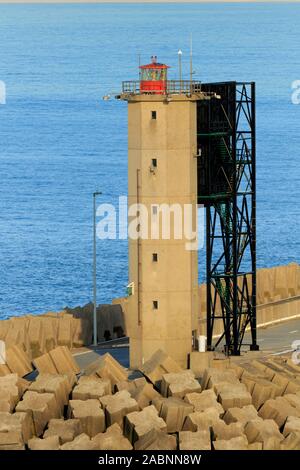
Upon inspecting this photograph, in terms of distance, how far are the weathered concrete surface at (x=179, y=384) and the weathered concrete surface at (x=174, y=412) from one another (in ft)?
5.38

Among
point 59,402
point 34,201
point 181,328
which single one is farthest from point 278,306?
point 34,201

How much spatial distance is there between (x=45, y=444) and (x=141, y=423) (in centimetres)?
413

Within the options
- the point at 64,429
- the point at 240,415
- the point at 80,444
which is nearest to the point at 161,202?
the point at 240,415

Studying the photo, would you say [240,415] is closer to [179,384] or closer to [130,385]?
[179,384]

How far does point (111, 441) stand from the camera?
65.6 metres

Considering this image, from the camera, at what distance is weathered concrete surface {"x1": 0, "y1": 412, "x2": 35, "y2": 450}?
65.8 m

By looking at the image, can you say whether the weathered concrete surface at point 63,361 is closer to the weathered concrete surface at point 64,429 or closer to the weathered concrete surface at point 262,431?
the weathered concrete surface at point 64,429

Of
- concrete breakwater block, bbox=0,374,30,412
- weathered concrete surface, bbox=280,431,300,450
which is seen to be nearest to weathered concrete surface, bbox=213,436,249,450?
weathered concrete surface, bbox=280,431,300,450

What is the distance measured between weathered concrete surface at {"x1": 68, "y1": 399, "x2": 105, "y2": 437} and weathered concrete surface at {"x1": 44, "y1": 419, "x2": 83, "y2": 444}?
0.39m

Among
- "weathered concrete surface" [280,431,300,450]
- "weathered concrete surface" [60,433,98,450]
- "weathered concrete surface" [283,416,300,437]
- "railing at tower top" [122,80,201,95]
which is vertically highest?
"railing at tower top" [122,80,201,95]

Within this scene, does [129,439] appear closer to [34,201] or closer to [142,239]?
[142,239]

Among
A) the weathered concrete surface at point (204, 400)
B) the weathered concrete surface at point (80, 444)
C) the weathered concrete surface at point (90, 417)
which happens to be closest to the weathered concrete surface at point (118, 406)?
the weathered concrete surface at point (90, 417)

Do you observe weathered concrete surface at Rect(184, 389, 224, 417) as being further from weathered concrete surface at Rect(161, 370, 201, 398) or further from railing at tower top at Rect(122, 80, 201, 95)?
railing at tower top at Rect(122, 80, 201, 95)

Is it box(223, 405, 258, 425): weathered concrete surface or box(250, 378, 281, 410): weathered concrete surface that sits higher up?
box(250, 378, 281, 410): weathered concrete surface
